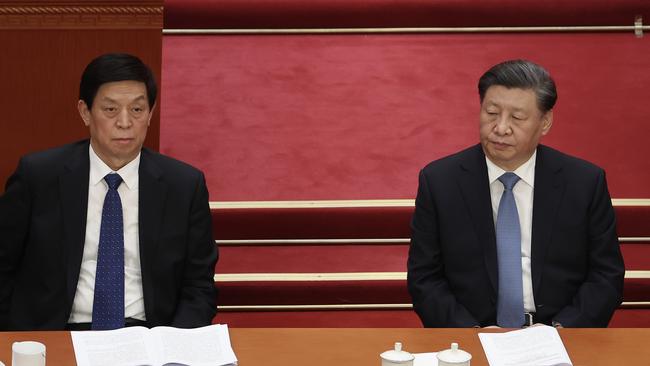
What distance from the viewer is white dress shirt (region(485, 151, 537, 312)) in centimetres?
252

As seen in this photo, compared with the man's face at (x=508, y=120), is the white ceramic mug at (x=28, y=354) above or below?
below

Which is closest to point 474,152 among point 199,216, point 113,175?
point 199,216

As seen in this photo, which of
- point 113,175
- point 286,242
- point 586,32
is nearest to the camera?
point 113,175

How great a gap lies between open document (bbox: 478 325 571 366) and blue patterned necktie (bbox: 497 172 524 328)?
1.25 ft

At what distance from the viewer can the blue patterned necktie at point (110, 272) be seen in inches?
94.8

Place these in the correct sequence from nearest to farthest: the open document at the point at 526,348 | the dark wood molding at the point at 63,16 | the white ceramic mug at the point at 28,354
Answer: the white ceramic mug at the point at 28,354 < the open document at the point at 526,348 < the dark wood molding at the point at 63,16

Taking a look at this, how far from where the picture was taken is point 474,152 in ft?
8.52

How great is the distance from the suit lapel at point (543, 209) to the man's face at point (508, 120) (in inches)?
3.5

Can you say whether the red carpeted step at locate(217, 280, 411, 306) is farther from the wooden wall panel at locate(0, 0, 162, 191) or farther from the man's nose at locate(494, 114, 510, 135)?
the man's nose at locate(494, 114, 510, 135)

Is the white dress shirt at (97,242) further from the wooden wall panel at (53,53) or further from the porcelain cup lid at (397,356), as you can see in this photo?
the wooden wall panel at (53,53)

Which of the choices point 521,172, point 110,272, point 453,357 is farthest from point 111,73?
point 453,357

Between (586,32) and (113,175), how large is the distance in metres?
1.77

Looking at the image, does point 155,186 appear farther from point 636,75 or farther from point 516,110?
point 636,75

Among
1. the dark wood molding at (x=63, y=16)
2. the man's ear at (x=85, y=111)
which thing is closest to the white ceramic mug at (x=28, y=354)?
the man's ear at (x=85, y=111)
